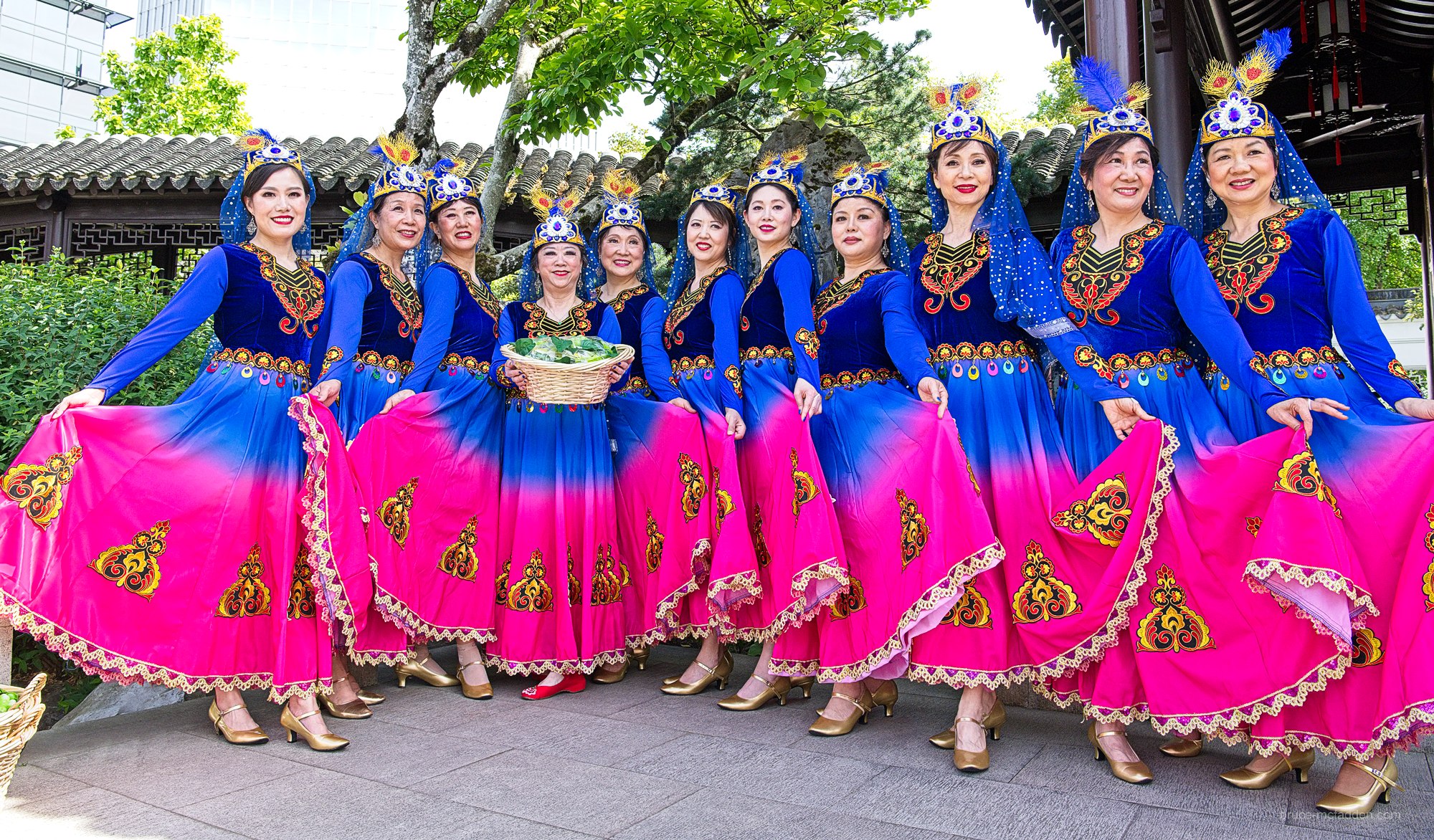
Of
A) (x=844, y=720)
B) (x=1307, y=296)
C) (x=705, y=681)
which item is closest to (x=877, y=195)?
(x=1307, y=296)

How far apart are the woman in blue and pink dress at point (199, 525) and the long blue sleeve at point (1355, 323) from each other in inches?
129

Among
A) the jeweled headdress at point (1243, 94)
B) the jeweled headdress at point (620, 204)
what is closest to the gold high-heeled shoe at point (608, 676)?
the jeweled headdress at point (620, 204)

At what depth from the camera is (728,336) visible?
3.96m

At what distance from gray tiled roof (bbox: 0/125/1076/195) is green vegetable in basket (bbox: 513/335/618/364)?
458 cm

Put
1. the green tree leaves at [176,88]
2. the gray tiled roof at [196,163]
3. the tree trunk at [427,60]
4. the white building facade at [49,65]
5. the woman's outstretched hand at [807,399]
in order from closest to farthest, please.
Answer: the woman's outstretched hand at [807,399] < the tree trunk at [427,60] < the gray tiled roof at [196,163] < the green tree leaves at [176,88] < the white building facade at [49,65]

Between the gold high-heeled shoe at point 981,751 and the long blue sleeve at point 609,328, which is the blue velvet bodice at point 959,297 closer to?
the gold high-heeled shoe at point 981,751

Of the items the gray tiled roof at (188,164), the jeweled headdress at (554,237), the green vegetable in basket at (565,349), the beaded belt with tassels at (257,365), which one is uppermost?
the gray tiled roof at (188,164)

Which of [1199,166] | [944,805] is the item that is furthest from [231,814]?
[1199,166]

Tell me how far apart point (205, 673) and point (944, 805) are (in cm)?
240

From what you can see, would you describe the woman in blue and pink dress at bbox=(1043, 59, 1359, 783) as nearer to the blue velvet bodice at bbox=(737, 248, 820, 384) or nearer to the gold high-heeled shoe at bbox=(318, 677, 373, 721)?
the blue velvet bodice at bbox=(737, 248, 820, 384)

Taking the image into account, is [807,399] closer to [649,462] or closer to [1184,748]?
[649,462]

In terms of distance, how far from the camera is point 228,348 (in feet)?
11.4

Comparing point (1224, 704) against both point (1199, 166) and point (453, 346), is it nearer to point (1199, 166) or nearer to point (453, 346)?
point (1199, 166)

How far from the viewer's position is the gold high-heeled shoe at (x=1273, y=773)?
109 inches
